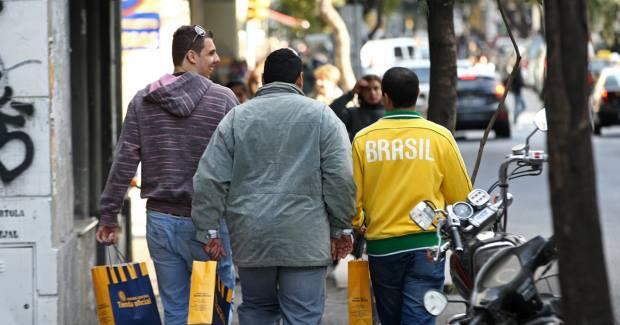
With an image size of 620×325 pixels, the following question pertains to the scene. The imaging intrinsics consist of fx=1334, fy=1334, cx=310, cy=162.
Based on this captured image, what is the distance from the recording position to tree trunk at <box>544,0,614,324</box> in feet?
14.2

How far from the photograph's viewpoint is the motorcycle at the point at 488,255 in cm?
459

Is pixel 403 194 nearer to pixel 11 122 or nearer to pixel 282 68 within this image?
A: pixel 282 68

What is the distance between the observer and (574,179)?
14.2ft

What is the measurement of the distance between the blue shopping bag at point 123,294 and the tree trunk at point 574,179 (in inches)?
116

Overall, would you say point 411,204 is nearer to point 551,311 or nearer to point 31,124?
point 551,311

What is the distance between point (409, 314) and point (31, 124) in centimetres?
252

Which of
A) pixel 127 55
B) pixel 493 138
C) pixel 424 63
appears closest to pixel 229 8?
pixel 424 63

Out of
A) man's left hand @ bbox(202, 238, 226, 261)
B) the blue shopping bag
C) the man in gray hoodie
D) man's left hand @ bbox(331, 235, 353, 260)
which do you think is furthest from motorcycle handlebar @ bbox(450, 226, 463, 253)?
the blue shopping bag

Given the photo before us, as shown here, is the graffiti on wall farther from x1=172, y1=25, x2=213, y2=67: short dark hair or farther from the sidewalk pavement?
the sidewalk pavement

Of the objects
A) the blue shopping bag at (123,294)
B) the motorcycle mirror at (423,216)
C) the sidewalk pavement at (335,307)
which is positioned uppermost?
the motorcycle mirror at (423,216)

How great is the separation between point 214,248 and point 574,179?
2328 millimetres

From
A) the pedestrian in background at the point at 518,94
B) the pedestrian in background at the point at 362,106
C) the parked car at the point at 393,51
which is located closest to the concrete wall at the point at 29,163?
the pedestrian in background at the point at 362,106

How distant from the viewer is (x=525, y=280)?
179 inches

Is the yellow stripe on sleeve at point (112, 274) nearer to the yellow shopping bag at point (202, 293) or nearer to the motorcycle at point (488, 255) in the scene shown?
the yellow shopping bag at point (202, 293)
